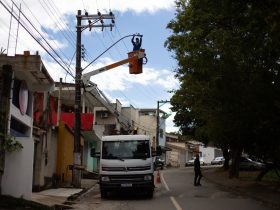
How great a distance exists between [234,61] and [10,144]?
9.09 metres

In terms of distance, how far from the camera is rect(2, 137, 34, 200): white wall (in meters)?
16.9

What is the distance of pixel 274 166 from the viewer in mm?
28312

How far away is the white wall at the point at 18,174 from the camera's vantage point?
16.9 m

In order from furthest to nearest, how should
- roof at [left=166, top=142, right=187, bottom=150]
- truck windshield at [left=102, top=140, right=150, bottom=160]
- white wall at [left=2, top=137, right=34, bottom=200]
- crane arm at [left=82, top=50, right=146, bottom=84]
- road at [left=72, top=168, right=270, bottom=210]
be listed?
roof at [left=166, top=142, right=187, bottom=150], crane arm at [left=82, top=50, right=146, bottom=84], truck windshield at [left=102, top=140, right=150, bottom=160], road at [left=72, top=168, right=270, bottom=210], white wall at [left=2, top=137, right=34, bottom=200]

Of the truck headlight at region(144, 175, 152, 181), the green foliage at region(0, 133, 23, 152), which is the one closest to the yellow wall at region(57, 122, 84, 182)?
the truck headlight at region(144, 175, 152, 181)

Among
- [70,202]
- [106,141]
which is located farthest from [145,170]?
[70,202]

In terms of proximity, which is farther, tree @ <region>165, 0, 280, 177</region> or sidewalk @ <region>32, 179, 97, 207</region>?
sidewalk @ <region>32, 179, 97, 207</region>

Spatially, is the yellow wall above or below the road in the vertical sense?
above

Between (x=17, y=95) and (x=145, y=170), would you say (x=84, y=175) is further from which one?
(x=17, y=95)

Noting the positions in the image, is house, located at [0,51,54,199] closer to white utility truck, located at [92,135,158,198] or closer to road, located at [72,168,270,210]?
road, located at [72,168,270,210]

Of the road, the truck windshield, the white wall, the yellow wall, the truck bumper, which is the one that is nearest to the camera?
the white wall

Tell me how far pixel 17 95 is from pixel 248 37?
8268 mm

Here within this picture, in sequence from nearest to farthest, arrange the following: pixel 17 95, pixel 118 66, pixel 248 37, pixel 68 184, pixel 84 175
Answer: pixel 248 37 → pixel 17 95 → pixel 118 66 → pixel 68 184 → pixel 84 175

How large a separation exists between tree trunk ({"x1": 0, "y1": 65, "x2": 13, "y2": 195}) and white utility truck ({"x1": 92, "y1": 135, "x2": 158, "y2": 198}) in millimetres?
6080
